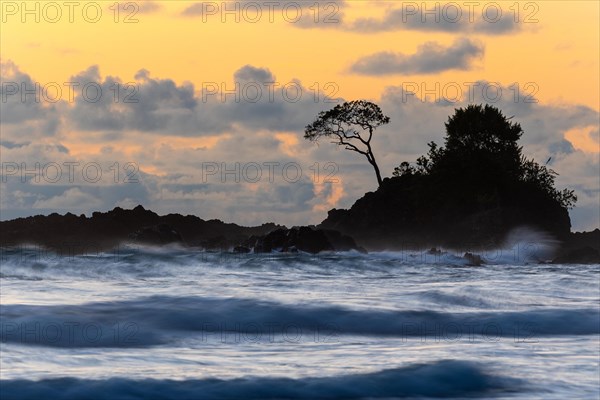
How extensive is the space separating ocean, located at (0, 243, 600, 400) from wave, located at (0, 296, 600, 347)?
41 millimetres

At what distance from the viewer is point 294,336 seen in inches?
620

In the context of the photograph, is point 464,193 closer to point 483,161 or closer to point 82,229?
point 483,161

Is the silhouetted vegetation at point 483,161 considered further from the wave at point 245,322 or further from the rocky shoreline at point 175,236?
the wave at point 245,322

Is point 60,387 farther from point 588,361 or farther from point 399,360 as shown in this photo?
point 588,361

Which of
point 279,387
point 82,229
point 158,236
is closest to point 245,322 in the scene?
point 279,387

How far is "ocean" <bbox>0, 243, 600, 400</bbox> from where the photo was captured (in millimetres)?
11422

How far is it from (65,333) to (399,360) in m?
5.56

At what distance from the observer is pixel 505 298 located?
22.2 m

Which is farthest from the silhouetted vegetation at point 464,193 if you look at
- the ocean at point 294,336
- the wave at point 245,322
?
the wave at point 245,322

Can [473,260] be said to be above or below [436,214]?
below

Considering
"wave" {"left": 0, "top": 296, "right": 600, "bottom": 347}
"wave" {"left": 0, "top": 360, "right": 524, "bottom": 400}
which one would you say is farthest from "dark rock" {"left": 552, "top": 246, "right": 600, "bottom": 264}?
"wave" {"left": 0, "top": 360, "right": 524, "bottom": 400}

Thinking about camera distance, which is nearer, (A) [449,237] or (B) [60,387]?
(B) [60,387]

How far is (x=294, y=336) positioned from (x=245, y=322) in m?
2.55

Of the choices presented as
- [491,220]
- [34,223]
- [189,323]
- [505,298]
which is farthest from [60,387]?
[34,223]
